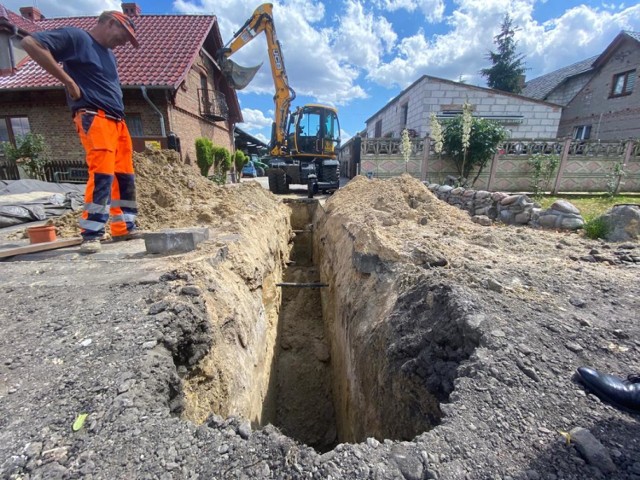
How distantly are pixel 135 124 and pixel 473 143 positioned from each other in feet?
38.6

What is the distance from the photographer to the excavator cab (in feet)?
31.5

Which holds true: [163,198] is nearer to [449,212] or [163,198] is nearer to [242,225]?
[242,225]

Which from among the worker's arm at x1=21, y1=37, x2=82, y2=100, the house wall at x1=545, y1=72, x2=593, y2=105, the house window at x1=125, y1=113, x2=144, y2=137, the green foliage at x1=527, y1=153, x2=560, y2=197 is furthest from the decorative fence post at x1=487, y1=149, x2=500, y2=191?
the house wall at x1=545, y1=72, x2=593, y2=105

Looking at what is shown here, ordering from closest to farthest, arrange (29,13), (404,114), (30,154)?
(30,154)
(29,13)
(404,114)

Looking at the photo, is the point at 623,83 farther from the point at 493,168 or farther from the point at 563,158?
the point at 493,168

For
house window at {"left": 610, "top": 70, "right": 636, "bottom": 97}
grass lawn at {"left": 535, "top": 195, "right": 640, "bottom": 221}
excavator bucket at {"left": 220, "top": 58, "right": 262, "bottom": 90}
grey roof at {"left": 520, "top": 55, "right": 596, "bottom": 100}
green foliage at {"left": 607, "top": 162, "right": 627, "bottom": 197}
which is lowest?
grass lawn at {"left": 535, "top": 195, "right": 640, "bottom": 221}

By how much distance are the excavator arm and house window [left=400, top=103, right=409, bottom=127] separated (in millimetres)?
7641

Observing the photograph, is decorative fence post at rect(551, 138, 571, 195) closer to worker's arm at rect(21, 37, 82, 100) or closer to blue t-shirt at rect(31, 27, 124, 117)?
blue t-shirt at rect(31, 27, 124, 117)

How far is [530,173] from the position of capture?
32.7 feet

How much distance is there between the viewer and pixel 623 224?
3.99 metres

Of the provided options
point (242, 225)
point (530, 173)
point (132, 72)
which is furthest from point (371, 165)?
point (132, 72)

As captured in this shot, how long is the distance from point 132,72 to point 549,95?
76.5 feet

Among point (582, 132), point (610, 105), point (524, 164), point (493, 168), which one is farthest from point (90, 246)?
point (582, 132)

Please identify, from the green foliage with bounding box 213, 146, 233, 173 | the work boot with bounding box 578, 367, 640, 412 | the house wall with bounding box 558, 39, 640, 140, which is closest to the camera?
the work boot with bounding box 578, 367, 640, 412
